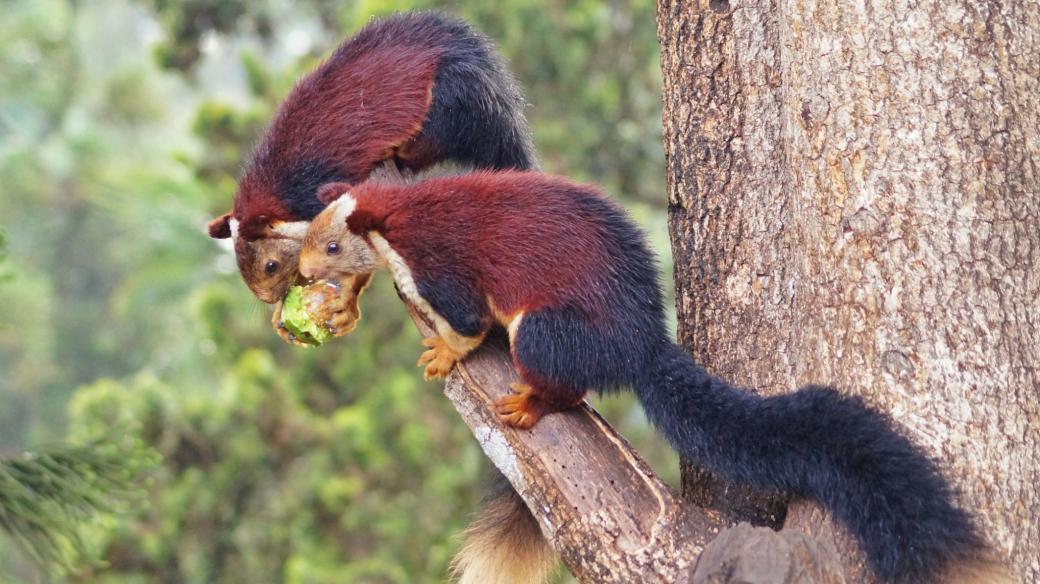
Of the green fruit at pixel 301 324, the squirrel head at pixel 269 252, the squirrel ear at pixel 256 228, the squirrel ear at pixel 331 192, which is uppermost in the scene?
the squirrel ear at pixel 331 192

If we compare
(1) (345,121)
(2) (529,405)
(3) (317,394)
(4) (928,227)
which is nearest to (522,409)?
(2) (529,405)

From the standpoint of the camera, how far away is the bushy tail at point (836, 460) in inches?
73.4

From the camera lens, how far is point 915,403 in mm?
1990

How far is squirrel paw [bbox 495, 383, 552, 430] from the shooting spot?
2.22m

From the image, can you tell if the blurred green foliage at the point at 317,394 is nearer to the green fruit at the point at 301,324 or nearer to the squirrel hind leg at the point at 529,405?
the green fruit at the point at 301,324

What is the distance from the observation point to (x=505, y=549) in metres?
2.47

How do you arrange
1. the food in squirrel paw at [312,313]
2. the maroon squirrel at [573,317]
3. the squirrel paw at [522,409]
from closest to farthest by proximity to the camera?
the maroon squirrel at [573,317], the squirrel paw at [522,409], the food in squirrel paw at [312,313]

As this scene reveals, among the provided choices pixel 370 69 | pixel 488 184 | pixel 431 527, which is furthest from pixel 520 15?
pixel 488 184

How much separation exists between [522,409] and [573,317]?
8.3 inches

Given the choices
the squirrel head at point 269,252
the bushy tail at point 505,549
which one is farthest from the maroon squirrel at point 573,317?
the bushy tail at point 505,549

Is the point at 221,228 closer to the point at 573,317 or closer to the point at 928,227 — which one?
the point at 573,317

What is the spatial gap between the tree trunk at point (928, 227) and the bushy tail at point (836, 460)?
0.07 m

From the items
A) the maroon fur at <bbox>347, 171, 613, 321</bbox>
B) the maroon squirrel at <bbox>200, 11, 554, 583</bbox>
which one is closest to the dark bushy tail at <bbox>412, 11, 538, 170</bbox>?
the maroon squirrel at <bbox>200, 11, 554, 583</bbox>

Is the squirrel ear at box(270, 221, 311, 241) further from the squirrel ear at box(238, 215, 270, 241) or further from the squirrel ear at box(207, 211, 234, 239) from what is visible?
the squirrel ear at box(207, 211, 234, 239)
